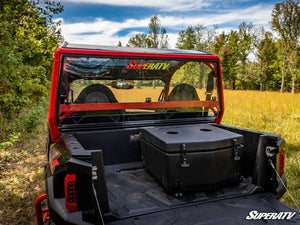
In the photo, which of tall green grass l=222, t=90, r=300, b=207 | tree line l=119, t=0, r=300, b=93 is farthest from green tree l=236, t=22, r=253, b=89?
tall green grass l=222, t=90, r=300, b=207

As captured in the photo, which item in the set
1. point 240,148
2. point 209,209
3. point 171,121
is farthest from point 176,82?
point 209,209

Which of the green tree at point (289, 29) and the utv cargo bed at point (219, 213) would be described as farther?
the green tree at point (289, 29)

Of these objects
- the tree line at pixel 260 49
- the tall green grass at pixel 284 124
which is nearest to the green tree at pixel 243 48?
the tree line at pixel 260 49

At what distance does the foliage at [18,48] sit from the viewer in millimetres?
5039

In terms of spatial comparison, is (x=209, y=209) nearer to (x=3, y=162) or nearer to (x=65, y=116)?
(x=65, y=116)

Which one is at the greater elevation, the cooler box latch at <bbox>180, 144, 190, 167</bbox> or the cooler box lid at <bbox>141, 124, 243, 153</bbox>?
the cooler box lid at <bbox>141, 124, 243, 153</bbox>

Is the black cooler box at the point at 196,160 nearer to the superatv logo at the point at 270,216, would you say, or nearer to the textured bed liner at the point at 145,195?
the textured bed liner at the point at 145,195

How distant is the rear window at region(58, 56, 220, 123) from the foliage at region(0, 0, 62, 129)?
111 inches

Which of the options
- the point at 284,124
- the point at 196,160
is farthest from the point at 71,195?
the point at 284,124

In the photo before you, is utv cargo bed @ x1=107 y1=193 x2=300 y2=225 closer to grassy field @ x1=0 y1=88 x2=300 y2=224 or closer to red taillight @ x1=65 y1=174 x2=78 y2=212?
red taillight @ x1=65 y1=174 x2=78 y2=212

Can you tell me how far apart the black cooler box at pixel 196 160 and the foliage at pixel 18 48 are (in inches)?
162

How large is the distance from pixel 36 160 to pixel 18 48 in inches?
124

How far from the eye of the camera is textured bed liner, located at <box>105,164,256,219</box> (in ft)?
6.91

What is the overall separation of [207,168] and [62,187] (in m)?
1.36
